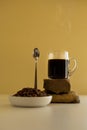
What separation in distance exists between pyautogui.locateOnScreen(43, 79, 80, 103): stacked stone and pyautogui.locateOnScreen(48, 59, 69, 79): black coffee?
0.19ft

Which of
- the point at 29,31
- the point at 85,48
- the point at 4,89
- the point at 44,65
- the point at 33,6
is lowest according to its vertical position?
the point at 4,89

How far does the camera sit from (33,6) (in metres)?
2.09

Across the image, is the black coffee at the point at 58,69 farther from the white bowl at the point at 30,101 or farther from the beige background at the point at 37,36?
the beige background at the point at 37,36

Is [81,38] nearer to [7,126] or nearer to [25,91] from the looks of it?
[25,91]

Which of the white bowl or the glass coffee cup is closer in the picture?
the white bowl

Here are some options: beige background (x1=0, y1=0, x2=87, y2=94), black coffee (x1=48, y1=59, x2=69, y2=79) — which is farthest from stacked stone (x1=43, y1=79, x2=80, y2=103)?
beige background (x1=0, y1=0, x2=87, y2=94)

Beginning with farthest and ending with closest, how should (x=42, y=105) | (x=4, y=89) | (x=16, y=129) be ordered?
(x=4, y=89) < (x=42, y=105) < (x=16, y=129)

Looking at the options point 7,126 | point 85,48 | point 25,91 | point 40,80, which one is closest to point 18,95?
point 25,91

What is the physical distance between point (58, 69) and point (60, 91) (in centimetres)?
9

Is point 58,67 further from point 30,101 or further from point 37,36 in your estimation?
point 37,36

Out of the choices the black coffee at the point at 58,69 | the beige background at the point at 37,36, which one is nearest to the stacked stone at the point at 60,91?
the black coffee at the point at 58,69

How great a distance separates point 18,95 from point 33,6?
4.94 feet

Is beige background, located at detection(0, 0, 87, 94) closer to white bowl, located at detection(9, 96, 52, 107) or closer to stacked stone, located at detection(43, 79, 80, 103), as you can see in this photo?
stacked stone, located at detection(43, 79, 80, 103)

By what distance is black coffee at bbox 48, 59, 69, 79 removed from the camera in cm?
87
